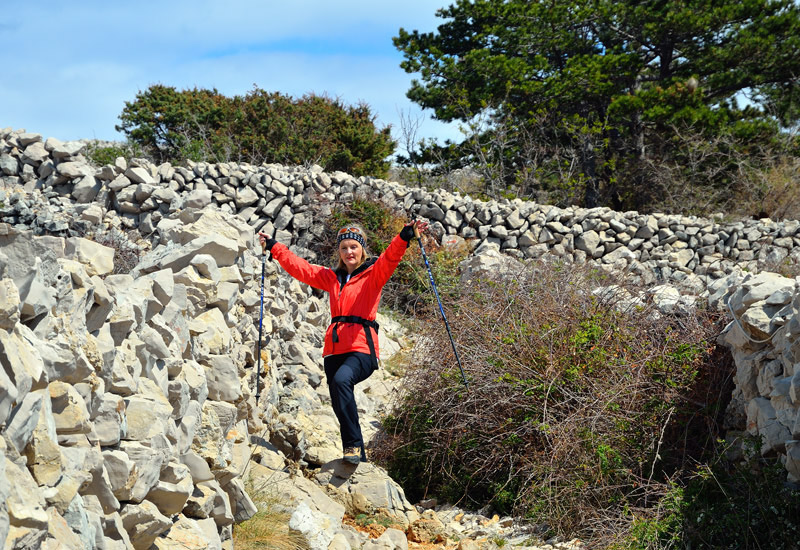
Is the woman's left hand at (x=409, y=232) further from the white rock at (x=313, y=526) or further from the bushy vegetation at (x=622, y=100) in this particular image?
the bushy vegetation at (x=622, y=100)

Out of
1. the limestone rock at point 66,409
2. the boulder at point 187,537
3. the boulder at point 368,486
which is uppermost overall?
the limestone rock at point 66,409

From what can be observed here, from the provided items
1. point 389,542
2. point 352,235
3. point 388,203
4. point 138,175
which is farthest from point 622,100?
point 389,542

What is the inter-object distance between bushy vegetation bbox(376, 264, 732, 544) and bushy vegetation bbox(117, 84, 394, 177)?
422 inches

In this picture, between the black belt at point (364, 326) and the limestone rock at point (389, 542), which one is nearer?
the limestone rock at point (389, 542)

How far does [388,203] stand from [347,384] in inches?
292

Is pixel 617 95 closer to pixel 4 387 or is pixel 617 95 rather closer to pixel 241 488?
pixel 241 488

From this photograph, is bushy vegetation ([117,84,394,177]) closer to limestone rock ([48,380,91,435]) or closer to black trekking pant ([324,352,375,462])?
black trekking pant ([324,352,375,462])

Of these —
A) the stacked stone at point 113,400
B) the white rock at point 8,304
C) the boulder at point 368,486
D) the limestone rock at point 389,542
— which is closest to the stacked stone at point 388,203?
the boulder at point 368,486

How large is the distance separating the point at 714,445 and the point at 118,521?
12.9 ft

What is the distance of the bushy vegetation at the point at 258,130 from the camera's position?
17188 mm

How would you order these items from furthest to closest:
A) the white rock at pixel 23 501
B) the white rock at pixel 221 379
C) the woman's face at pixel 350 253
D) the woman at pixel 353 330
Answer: the woman's face at pixel 350 253, the woman at pixel 353 330, the white rock at pixel 221 379, the white rock at pixel 23 501

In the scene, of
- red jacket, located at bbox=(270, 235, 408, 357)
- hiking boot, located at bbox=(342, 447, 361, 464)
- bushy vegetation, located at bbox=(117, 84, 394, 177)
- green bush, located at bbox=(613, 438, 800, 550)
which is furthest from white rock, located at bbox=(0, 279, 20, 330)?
bushy vegetation, located at bbox=(117, 84, 394, 177)

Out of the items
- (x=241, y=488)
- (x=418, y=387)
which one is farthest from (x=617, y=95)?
(x=241, y=488)

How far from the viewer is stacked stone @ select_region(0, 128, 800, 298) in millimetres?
11492
